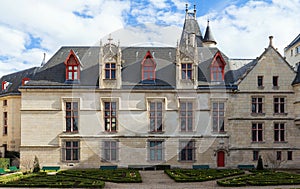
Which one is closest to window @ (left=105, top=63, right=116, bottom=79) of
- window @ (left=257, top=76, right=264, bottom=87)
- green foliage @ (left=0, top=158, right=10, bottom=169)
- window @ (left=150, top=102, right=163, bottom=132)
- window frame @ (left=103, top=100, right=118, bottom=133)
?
window frame @ (left=103, top=100, right=118, bottom=133)

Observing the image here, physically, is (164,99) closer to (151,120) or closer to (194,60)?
(151,120)

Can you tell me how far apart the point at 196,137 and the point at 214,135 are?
5.87 feet

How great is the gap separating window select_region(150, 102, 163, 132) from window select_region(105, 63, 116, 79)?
480cm

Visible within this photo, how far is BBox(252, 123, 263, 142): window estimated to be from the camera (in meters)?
31.8

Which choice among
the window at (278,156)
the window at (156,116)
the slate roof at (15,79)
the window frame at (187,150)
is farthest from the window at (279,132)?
the slate roof at (15,79)

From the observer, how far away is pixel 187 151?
3162 cm

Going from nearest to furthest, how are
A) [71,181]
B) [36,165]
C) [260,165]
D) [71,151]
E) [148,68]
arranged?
[71,181] < [36,165] < [260,165] < [71,151] < [148,68]

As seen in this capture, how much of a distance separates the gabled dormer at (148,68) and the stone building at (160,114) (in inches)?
4.0

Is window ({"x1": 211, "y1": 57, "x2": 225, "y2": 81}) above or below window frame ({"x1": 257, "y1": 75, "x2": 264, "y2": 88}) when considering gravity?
above

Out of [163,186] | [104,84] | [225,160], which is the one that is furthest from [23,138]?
[225,160]

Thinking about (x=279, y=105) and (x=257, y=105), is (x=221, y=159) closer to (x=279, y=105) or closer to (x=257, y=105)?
(x=257, y=105)

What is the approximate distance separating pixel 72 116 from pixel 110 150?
4981 millimetres

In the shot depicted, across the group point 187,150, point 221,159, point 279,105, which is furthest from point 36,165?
point 279,105

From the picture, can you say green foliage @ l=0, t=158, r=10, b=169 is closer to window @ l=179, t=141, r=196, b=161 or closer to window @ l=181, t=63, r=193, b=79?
window @ l=179, t=141, r=196, b=161
